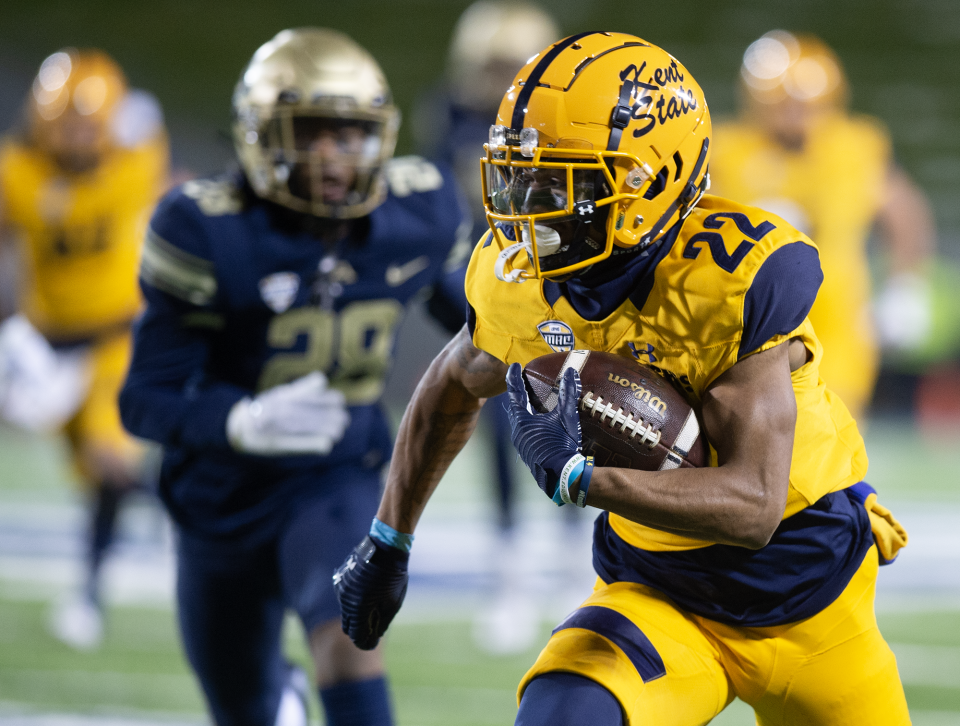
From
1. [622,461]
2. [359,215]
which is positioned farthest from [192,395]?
[622,461]

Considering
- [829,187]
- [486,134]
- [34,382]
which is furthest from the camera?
[829,187]

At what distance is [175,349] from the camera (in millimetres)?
2457

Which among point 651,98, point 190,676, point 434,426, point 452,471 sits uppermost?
point 651,98

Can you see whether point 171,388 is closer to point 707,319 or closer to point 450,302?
point 450,302

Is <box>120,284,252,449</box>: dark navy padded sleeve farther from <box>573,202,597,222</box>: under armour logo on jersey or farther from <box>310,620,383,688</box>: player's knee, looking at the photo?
<box>573,202,597,222</box>: under armour logo on jersey

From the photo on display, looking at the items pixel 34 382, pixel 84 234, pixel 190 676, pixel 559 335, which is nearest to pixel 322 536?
pixel 559 335

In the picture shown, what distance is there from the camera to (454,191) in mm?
2803

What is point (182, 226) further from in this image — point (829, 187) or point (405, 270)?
point (829, 187)

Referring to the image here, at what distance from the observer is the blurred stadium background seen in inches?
151

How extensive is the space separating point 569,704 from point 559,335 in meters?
0.55

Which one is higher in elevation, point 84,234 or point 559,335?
point 559,335

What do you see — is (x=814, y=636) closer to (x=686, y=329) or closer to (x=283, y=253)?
(x=686, y=329)

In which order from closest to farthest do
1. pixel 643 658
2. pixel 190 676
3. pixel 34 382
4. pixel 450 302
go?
pixel 643 658, pixel 450 302, pixel 190 676, pixel 34 382

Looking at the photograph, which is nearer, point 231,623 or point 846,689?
point 846,689
